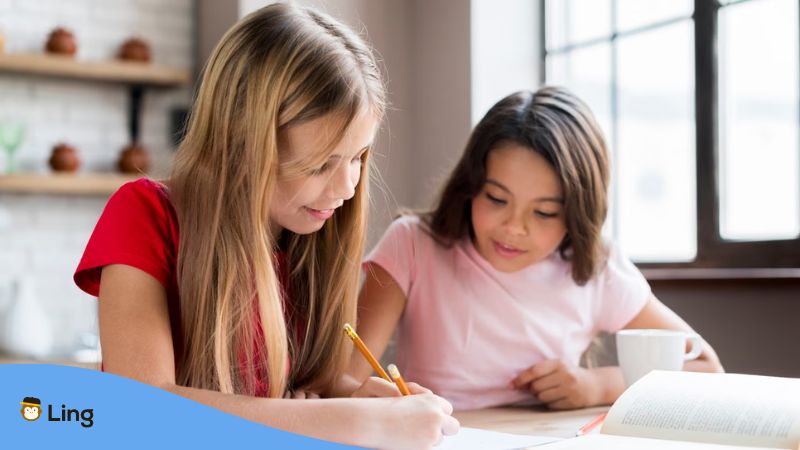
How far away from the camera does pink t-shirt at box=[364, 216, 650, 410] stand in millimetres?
1620

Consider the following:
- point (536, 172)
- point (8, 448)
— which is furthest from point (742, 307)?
point (8, 448)

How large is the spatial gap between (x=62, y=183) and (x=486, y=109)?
142 centimetres

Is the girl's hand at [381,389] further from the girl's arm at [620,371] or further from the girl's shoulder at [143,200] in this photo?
the girl's arm at [620,371]

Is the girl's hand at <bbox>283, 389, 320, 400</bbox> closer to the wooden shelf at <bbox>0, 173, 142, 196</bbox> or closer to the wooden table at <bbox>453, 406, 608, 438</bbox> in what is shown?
the wooden table at <bbox>453, 406, 608, 438</bbox>

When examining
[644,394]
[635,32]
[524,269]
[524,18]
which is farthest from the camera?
[524,18]

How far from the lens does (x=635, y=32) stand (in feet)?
9.08

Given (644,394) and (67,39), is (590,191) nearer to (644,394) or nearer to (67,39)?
(644,394)

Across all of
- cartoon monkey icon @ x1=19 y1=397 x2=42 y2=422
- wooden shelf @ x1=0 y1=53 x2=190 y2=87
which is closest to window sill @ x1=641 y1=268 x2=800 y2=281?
cartoon monkey icon @ x1=19 y1=397 x2=42 y2=422

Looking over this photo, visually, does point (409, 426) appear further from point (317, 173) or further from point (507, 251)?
point (507, 251)

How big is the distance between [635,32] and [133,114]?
1784 mm

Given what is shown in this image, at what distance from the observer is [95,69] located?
3.20 m

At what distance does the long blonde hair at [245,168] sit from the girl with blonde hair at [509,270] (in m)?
0.42

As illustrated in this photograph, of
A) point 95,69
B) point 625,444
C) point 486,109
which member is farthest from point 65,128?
point 625,444

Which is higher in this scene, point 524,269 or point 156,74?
point 156,74
